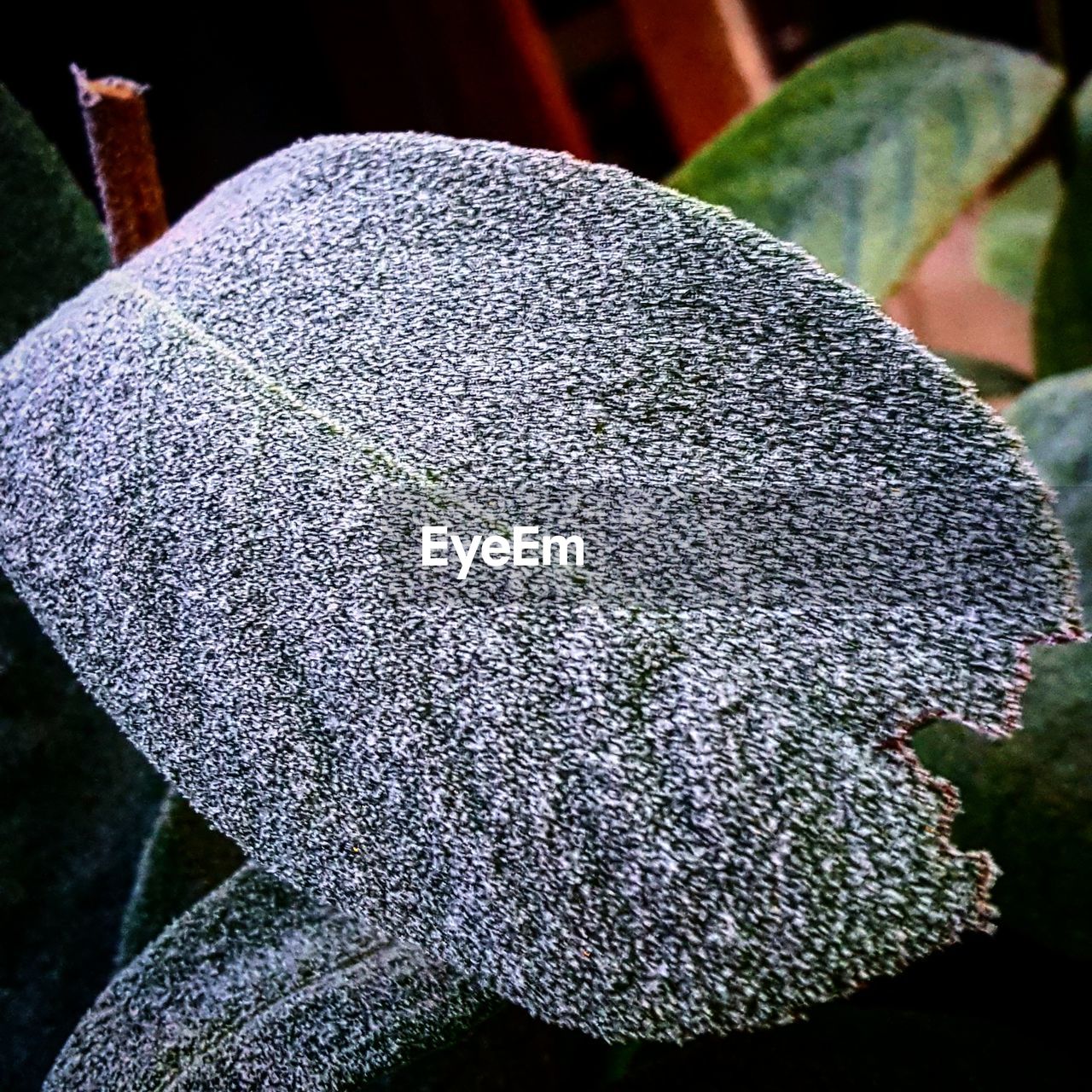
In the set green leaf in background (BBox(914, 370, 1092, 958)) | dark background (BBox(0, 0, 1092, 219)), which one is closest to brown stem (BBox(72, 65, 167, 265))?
dark background (BBox(0, 0, 1092, 219))

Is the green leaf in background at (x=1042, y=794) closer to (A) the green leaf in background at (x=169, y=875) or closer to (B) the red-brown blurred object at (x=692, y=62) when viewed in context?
(A) the green leaf in background at (x=169, y=875)

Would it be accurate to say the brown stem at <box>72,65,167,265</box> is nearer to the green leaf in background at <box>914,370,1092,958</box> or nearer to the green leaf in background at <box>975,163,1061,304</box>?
the green leaf in background at <box>914,370,1092,958</box>

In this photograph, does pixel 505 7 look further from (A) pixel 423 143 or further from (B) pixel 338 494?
(B) pixel 338 494

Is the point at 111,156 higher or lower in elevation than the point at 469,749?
higher

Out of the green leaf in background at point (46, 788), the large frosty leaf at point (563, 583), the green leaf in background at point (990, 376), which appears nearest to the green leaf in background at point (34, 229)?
the green leaf in background at point (46, 788)

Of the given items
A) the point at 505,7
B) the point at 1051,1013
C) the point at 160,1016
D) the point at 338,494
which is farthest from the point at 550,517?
the point at 505,7

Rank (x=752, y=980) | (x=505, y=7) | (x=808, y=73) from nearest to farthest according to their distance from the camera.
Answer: (x=752, y=980)
(x=808, y=73)
(x=505, y=7)
